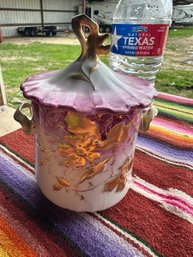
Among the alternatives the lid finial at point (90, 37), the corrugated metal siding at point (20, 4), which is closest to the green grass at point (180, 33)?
the corrugated metal siding at point (20, 4)

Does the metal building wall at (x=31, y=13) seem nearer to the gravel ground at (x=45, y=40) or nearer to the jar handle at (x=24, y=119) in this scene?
the gravel ground at (x=45, y=40)

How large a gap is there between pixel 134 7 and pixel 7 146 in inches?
37.9

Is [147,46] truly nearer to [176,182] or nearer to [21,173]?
[176,182]

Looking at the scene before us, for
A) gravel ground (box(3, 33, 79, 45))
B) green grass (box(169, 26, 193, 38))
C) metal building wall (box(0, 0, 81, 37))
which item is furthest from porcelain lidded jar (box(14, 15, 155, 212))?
metal building wall (box(0, 0, 81, 37))

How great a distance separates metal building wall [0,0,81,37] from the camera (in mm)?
5477

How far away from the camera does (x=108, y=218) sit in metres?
0.46

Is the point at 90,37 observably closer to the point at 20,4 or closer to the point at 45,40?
the point at 45,40

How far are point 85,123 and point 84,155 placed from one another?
2.6 inches

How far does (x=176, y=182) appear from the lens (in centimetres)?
57

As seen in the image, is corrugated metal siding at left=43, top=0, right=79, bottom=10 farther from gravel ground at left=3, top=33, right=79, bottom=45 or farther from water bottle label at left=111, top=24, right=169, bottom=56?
water bottle label at left=111, top=24, right=169, bottom=56

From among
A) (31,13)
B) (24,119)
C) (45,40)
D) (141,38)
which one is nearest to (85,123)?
(24,119)

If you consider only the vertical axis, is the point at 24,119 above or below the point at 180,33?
above

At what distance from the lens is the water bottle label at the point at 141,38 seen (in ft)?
2.11

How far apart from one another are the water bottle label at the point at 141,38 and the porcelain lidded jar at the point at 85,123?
28cm
